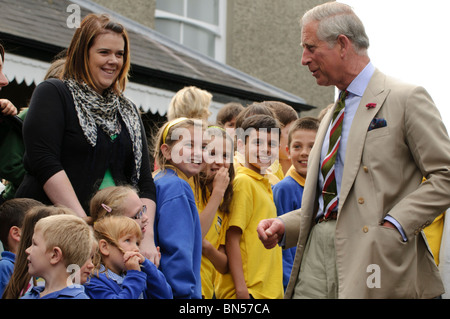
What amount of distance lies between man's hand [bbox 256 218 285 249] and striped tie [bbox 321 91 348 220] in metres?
0.30

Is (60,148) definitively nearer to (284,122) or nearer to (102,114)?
(102,114)

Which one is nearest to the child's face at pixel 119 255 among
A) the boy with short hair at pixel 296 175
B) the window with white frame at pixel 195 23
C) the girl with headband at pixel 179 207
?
the girl with headband at pixel 179 207

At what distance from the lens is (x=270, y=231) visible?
3.71m

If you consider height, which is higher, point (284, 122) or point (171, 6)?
point (171, 6)

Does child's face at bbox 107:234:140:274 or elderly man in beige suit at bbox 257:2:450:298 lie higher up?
elderly man in beige suit at bbox 257:2:450:298

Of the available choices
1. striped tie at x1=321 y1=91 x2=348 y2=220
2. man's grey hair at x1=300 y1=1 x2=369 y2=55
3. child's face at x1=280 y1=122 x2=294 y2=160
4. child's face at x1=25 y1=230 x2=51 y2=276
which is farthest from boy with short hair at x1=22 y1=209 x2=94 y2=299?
child's face at x1=280 y1=122 x2=294 y2=160

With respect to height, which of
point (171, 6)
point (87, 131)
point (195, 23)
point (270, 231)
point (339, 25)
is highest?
point (171, 6)

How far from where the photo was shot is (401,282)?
130 inches

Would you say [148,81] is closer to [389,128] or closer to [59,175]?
[59,175]

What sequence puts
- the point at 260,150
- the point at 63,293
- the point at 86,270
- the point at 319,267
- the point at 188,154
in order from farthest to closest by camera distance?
1. the point at 260,150
2. the point at 188,154
3. the point at 319,267
4. the point at 86,270
5. the point at 63,293

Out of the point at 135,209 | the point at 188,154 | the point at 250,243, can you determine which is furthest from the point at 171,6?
the point at 135,209

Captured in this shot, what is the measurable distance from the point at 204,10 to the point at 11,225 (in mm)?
10216

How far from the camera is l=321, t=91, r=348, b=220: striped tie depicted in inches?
141

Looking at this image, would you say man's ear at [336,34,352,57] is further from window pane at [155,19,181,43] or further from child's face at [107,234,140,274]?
window pane at [155,19,181,43]
